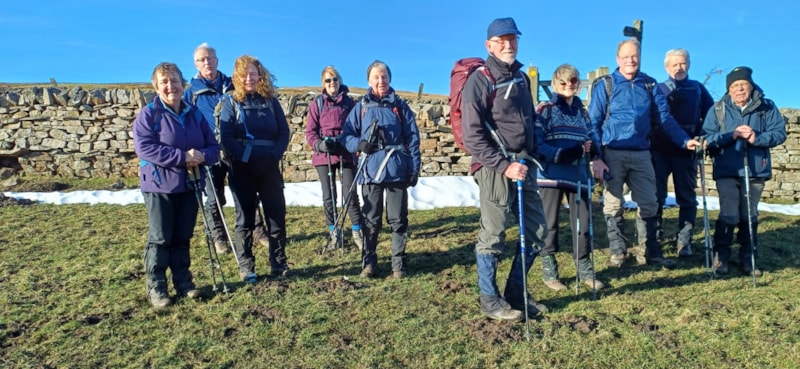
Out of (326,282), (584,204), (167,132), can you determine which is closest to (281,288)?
(326,282)

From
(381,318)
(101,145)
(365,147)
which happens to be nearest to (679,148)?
(365,147)

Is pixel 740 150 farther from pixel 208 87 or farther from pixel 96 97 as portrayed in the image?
pixel 96 97

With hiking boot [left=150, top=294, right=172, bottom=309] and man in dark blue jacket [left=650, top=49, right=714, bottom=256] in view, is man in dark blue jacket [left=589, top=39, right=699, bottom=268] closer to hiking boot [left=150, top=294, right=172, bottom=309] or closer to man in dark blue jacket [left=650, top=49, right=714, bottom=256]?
man in dark blue jacket [left=650, top=49, right=714, bottom=256]

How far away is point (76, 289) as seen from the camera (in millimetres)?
5055

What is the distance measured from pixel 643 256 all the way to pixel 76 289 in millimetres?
5756

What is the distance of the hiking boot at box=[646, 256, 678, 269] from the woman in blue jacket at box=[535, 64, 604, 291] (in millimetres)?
Answer: 1057

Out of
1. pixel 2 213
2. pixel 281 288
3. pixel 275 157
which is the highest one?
pixel 275 157

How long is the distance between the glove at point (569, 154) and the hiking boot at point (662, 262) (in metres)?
1.77

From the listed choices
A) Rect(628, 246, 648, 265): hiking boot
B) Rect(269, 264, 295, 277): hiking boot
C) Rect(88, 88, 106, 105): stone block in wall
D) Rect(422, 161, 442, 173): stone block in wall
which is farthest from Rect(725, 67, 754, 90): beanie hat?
Rect(88, 88, 106, 105): stone block in wall

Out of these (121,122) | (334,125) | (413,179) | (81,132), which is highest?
(121,122)

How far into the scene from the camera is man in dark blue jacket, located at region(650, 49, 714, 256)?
20.4ft

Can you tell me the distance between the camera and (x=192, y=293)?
15.4ft

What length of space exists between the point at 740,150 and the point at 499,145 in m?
2.97

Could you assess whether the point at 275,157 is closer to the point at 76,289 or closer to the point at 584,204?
the point at 76,289
